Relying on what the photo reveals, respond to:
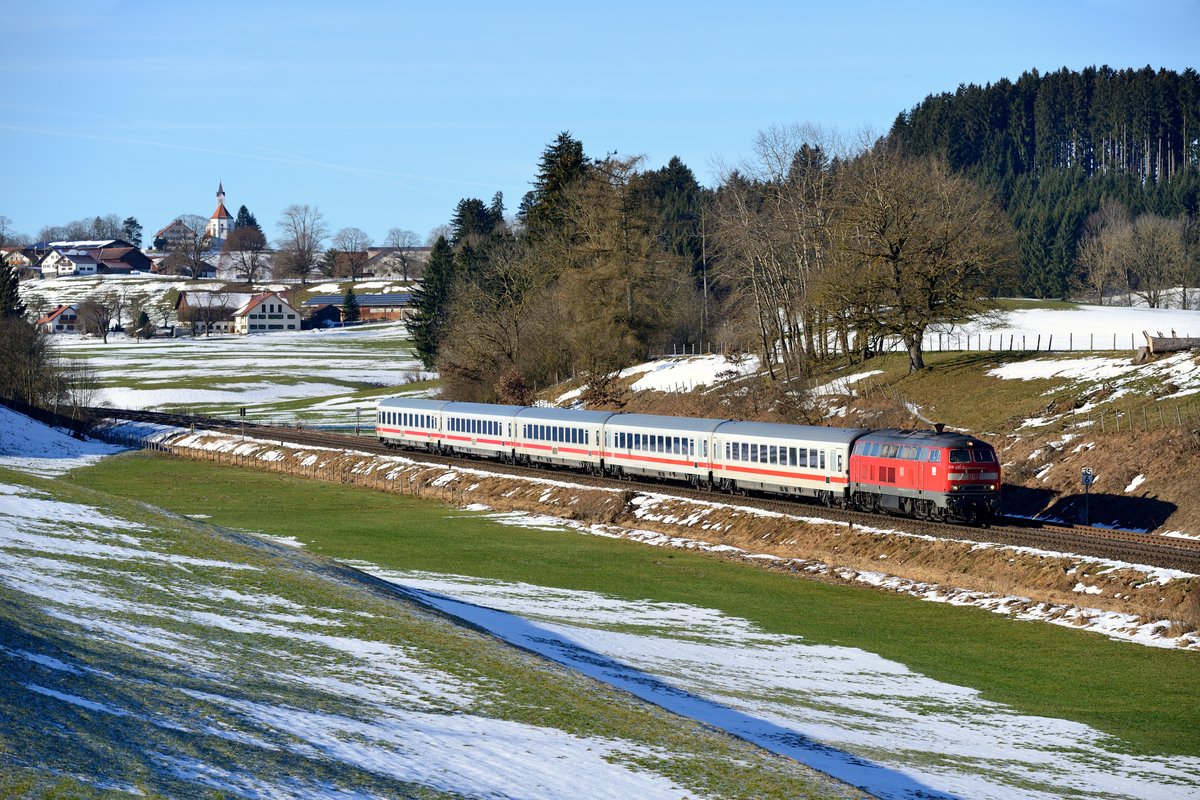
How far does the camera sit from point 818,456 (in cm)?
4616

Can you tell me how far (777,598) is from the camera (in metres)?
36.3

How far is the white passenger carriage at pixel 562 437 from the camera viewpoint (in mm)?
60188

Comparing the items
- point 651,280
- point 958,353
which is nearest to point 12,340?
point 651,280

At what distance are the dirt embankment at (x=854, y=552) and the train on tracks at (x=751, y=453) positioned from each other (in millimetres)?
1565

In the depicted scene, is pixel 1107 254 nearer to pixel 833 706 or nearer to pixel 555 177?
pixel 555 177

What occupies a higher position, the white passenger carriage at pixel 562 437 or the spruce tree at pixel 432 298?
the spruce tree at pixel 432 298

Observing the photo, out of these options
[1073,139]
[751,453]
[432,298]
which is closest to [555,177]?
[432,298]

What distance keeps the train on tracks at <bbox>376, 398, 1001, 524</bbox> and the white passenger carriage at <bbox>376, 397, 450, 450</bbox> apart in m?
0.11

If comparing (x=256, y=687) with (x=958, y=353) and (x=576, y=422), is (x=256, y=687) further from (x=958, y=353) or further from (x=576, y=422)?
(x=958, y=353)

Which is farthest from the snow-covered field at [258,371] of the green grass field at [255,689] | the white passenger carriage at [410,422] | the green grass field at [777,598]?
the green grass field at [255,689]

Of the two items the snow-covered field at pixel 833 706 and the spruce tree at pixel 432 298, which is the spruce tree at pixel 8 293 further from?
the snow-covered field at pixel 833 706

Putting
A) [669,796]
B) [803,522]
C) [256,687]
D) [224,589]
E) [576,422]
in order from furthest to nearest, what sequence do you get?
[576,422], [803,522], [224,589], [256,687], [669,796]

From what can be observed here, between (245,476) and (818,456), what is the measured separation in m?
39.4

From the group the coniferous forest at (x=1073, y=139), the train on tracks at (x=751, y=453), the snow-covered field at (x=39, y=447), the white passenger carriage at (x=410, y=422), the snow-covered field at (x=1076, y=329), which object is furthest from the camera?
the coniferous forest at (x=1073, y=139)
